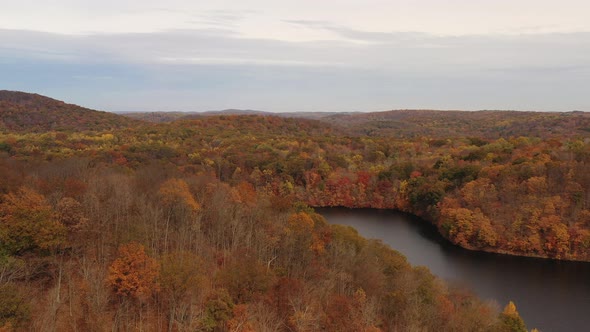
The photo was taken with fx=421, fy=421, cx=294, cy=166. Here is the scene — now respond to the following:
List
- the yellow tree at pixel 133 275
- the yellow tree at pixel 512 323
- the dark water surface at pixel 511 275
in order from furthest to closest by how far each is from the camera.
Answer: the dark water surface at pixel 511 275
the yellow tree at pixel 512 323
the yellow tree at pixel 133 275

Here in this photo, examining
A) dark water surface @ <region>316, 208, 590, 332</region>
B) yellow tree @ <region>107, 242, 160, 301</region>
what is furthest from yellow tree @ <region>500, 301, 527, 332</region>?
yellow tree @ <region>107, 242, 160, 301</region>

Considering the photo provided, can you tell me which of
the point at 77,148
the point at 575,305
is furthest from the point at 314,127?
the point at 575,305

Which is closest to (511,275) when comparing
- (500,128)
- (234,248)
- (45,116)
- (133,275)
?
(234,248)

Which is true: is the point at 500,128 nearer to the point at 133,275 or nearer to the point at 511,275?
the point at 511,275

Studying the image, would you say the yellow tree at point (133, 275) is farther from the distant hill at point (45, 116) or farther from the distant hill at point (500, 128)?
the distant hill at point (500, 128)

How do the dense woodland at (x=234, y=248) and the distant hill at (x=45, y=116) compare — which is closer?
the dense woodland at (x=234, y=248)

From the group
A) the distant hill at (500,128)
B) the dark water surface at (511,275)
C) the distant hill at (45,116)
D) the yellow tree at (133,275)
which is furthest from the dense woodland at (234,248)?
the distant hill at (500,128)
